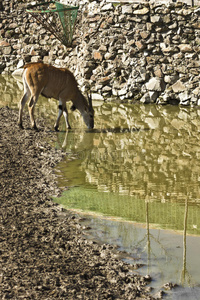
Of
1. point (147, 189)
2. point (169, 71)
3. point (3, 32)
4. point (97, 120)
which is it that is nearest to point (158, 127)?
point (97, 120)

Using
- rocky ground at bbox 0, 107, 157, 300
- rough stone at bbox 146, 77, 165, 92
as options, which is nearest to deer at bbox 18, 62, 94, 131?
rocky ground at bbox 0, 107, 157, 300

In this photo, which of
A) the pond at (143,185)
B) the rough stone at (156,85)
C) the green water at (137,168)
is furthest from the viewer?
the rough stone at (156,85)

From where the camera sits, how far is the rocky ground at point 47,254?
528cm

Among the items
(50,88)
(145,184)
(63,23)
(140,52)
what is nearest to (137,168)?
(145,184)

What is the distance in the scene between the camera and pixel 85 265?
19.3 feet

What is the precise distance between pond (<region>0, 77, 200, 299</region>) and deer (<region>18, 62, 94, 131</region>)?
51 centimetres

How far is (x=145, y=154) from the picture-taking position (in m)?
11.1

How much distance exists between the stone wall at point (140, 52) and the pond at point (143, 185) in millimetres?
1484

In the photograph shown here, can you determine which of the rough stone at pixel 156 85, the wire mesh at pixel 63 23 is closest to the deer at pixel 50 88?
the rough stone at pixel 156 85

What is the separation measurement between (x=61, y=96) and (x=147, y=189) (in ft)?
15.8

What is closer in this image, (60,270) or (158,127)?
(60,270)

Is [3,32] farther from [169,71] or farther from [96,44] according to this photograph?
[169,71]

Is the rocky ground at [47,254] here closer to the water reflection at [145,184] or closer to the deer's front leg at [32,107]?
the water reflection at [145,184]

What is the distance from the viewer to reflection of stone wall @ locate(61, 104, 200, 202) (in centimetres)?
901
